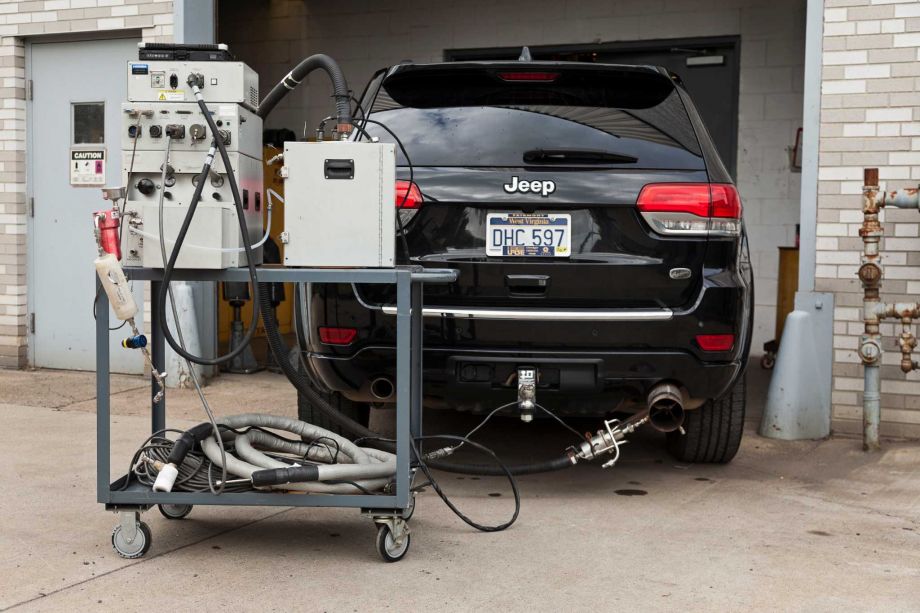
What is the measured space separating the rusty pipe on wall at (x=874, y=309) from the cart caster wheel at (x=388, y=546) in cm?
307

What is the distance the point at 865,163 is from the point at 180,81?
3911 mm

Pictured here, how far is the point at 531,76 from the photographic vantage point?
4430 mm

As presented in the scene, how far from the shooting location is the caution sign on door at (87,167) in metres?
7.52

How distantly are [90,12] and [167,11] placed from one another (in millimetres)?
638

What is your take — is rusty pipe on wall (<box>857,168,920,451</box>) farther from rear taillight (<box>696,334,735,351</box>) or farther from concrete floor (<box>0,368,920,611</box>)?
rear taillight (<box>696,334,735,351</box>)

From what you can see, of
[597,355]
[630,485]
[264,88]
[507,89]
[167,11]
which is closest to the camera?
[597,355]

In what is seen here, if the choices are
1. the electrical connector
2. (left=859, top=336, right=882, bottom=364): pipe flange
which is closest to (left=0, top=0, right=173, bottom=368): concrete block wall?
the electrical connector

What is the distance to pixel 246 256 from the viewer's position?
3674mm

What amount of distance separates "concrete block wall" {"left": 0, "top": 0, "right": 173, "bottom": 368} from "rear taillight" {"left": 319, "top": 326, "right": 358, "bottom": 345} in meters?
4.31

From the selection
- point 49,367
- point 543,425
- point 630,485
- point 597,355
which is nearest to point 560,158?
point 597,355

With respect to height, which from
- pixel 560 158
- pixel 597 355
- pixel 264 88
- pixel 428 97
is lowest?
pixel 597 355

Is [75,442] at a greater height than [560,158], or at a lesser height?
lesser

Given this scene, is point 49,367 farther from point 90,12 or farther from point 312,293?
point 312,293

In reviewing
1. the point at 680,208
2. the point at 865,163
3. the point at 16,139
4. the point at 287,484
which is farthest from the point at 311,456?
the point at 16,139
